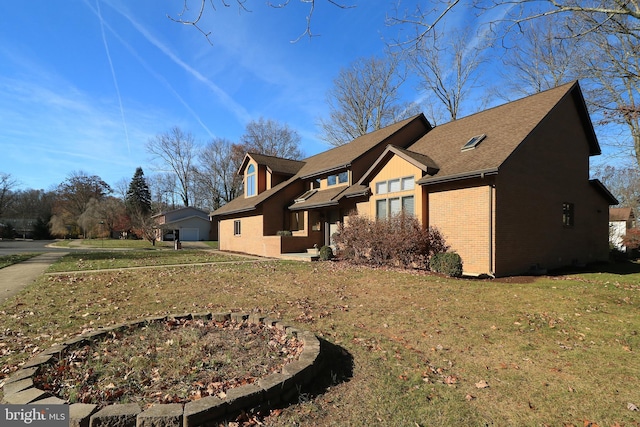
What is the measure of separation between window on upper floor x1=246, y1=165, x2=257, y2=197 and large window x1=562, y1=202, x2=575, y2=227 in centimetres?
1984

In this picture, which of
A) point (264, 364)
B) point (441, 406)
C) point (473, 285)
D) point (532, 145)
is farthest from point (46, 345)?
point (532, 145)

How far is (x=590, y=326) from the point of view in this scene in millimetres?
6152

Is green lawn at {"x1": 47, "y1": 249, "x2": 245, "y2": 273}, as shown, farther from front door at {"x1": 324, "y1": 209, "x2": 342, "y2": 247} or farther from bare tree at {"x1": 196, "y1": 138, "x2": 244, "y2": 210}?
bare tree at {"x1": 196, "y1": 138, "x2": 244, "y2": 210}

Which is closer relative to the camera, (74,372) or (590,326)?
(74,372)

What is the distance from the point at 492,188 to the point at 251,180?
1914cm

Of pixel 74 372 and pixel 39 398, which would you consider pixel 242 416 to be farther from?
pixel 74 372

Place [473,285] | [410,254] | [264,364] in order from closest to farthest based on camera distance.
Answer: [264,364]
[473,285]
[410,254]

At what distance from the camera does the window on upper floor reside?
2627 centimetres

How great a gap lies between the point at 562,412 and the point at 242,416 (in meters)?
3.30

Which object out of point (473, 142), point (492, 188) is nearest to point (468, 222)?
point (492, 188)

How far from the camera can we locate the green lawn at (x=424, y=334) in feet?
11.4

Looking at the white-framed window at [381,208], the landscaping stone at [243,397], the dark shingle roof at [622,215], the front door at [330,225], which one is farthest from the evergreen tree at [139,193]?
the dark shingle roof at [622,215]

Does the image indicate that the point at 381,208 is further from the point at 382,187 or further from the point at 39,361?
the point at 39,361

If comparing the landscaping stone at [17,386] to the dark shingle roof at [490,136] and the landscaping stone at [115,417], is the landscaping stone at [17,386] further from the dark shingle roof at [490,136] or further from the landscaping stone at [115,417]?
the dark shingle roof at [490,136]
